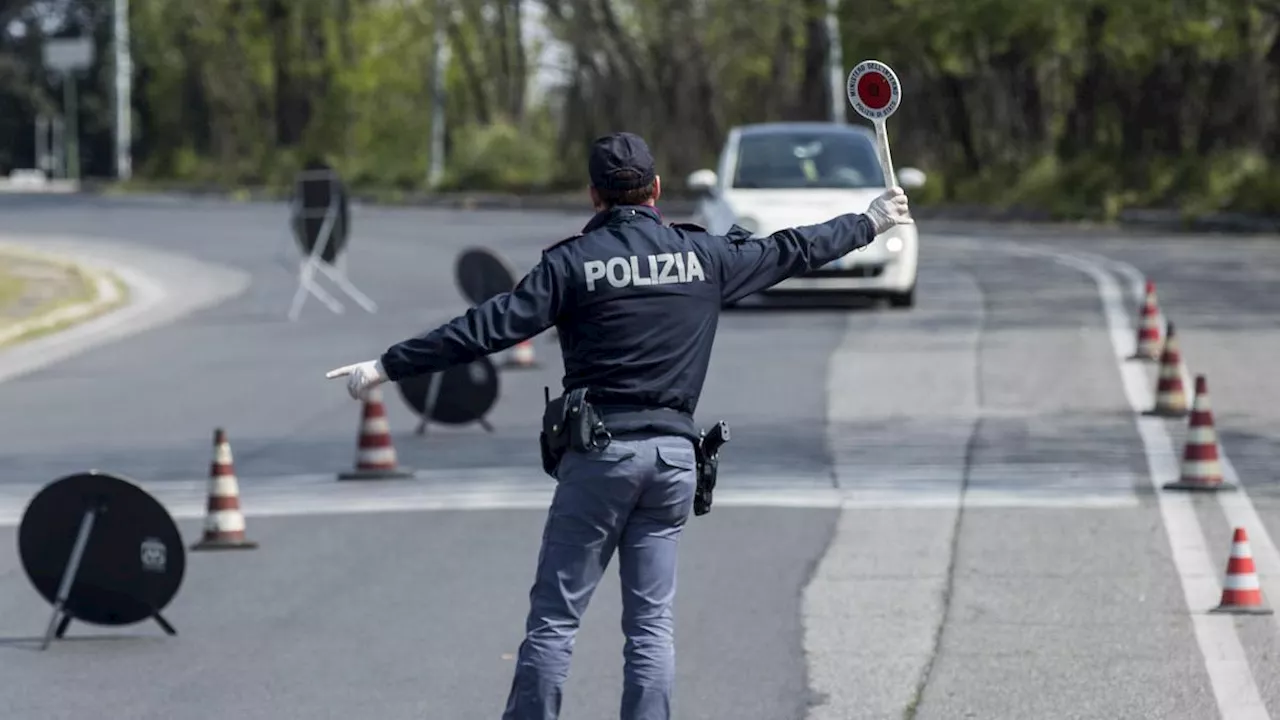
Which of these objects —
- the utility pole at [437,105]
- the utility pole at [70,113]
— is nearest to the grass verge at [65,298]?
the utility pole at [437,105]

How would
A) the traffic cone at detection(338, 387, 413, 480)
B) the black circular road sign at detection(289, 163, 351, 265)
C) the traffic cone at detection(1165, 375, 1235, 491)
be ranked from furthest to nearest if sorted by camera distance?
1. the black circular road sign at detection(289, 163, 351, 265)
2. the traffic cone at detection(338, 387, 413, 480)
3. the traffic cone at detection(1165, 375, 1235, 491)

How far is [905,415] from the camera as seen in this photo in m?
15.8

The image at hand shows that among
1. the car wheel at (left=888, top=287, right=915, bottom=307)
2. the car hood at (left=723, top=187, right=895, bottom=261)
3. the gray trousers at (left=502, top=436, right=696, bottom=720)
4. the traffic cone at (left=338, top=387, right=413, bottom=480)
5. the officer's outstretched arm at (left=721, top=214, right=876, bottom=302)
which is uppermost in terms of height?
the officer's outstretched arm at (left=721, top=214, right=876, bottom=302)

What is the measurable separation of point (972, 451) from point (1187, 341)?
609cm

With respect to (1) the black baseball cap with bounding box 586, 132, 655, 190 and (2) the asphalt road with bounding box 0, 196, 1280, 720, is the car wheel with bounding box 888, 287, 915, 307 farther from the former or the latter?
(1) the black baseball cap with bounding box 586, 132, 655, 190

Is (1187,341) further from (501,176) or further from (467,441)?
(501,176)

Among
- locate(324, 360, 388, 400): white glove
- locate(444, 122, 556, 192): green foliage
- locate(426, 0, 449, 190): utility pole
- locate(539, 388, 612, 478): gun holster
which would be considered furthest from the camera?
locate(426, 0, 449, 190): utility pole

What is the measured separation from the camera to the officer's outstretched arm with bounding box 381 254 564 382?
6199 mm

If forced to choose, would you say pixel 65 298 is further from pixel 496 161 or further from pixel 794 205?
pixel 496 161

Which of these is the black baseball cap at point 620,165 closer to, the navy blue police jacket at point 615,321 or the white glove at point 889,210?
the navy blue police jacket at point 615,321

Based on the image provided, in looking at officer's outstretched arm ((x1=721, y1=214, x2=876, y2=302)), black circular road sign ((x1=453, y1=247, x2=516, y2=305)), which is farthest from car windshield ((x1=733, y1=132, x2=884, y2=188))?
officer's outstretched arm ((x1=721, y1=214, x2=876, y2=302))

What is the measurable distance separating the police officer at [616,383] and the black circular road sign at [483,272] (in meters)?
13.1

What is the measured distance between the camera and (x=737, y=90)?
59.6 metres

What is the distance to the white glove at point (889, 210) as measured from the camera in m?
6.64
